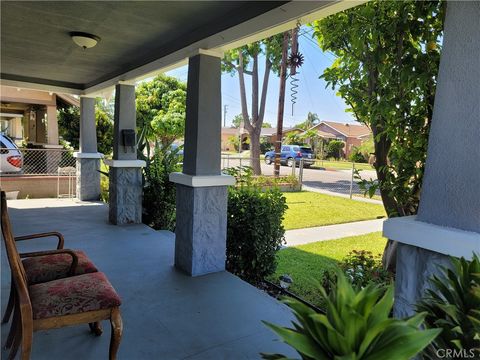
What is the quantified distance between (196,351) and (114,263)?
198cm

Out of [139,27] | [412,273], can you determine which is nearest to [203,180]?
[139,27]

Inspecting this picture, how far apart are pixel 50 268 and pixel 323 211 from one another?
749 cm

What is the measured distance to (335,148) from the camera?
2948cm

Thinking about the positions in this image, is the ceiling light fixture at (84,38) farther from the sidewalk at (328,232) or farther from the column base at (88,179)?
the sidewalk at (328,232)

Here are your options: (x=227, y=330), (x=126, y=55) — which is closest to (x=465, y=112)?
(x=227, y=330)

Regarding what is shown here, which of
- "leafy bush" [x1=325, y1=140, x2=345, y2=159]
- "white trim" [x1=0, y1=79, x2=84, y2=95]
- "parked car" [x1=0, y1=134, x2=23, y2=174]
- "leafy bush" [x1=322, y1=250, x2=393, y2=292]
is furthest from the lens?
"leafy bush" [x1=325, y1=140, x2=345, y2=159]

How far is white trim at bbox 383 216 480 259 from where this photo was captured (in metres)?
1.56

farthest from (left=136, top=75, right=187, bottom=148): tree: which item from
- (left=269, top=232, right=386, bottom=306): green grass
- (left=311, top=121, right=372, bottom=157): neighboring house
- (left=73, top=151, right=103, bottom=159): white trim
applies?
(left=311, top=121, right=372, bottom=157): neighboring house

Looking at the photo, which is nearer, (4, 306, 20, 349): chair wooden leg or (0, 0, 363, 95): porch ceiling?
(4, 306, 20, 349): chair wooden leg

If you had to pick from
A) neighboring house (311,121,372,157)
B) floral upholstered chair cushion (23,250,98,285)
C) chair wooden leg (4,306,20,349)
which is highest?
neighboring house (311,121,372,157)

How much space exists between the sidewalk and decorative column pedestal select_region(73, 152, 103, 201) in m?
4.37

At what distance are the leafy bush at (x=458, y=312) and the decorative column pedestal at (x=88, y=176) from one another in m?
7.33

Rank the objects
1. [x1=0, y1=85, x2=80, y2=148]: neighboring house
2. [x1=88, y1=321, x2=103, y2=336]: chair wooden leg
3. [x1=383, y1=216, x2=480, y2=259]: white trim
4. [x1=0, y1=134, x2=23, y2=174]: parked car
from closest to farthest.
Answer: [x1=383, y1=216, x2=480, y2=259]: white trim
[x1=88, y1=321, x2=103, y2=336]: chair wooden leg
[x1=0, y1=134, x2=23, y2=174]: parked car
[x1=0, y1=85, x2=80, y2=148]: neighboring house

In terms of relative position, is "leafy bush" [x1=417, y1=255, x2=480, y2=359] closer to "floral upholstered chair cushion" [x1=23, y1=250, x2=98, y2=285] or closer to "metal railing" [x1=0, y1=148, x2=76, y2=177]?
"floral upholstered chair cushion" [x1=23, y1=250, x2=98, y2=285]
